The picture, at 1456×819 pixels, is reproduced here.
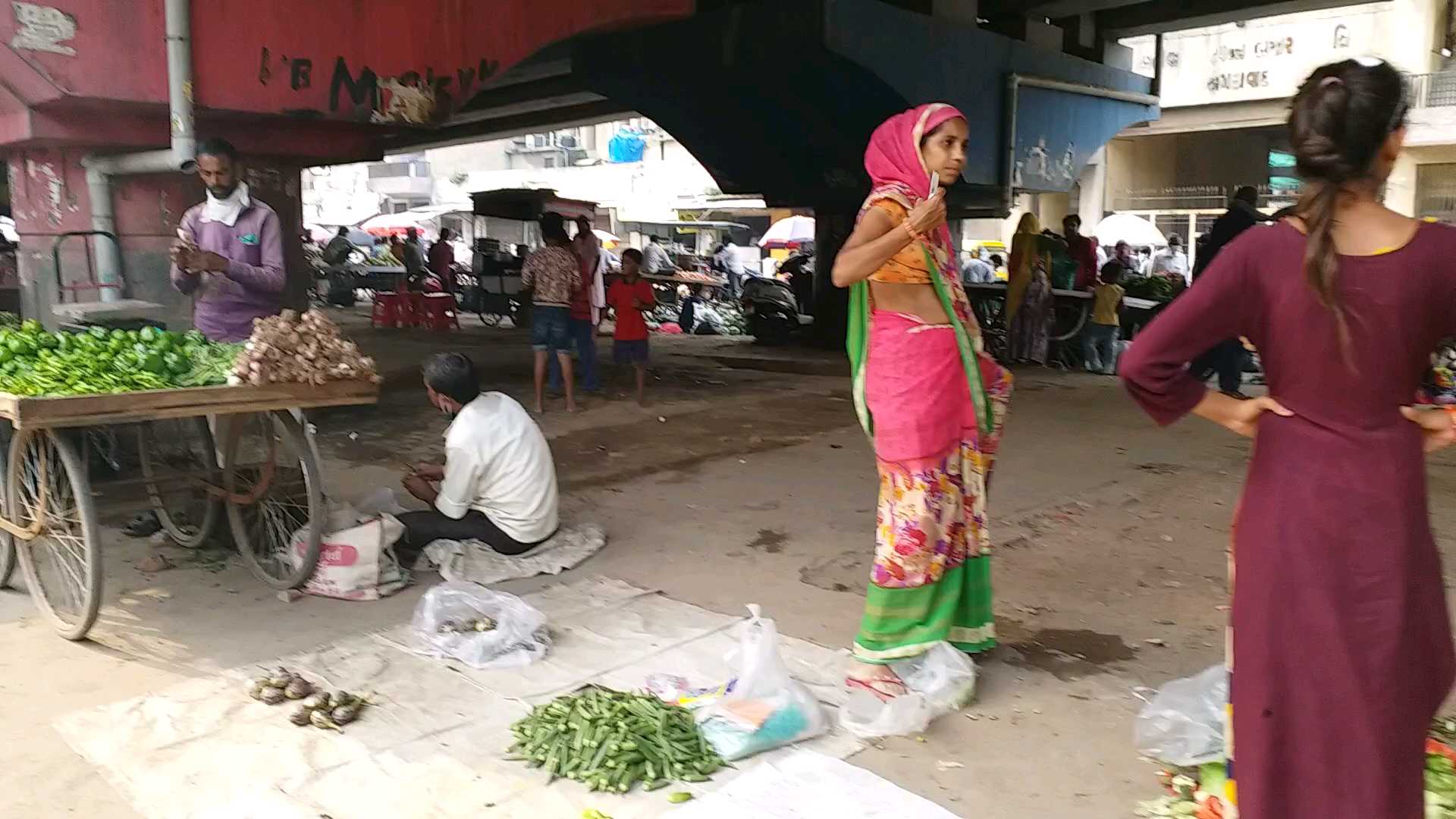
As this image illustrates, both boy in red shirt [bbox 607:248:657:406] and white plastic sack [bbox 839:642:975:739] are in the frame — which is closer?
white plastic sack [bbox 839:642:975:739]

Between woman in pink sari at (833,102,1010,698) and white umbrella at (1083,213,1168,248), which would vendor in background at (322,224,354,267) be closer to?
white umbrella at (1083,213,1168,248)

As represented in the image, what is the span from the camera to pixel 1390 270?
71.3 inches

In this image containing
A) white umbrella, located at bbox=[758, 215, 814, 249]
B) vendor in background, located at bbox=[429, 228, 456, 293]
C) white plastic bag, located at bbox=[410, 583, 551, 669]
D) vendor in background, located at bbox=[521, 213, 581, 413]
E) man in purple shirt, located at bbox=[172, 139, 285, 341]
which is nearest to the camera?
white plastic bag, located at bbox=[410, 583, 551, 669]

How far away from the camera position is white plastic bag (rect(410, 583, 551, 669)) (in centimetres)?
376

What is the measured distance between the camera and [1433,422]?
192cm

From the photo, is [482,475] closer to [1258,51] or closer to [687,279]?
[687,279]

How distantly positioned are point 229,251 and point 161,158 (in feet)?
7.03

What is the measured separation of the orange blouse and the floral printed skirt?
0.39ft

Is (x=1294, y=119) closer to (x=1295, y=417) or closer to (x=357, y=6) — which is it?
(x=1295, y=417)

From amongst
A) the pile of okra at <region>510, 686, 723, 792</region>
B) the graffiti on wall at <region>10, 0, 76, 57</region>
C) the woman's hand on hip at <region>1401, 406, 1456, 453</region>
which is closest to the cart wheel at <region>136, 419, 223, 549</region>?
the graffiti on wall at <region>10, 0, 76, 57</region>

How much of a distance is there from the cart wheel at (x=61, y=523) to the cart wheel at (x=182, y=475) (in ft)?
1.46

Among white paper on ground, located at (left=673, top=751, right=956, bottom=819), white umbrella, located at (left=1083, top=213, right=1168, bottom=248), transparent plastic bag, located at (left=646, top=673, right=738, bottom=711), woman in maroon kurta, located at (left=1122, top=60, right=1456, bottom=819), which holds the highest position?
white umbrella, located at (left=1083, top=213, right=1168, bottom=248)

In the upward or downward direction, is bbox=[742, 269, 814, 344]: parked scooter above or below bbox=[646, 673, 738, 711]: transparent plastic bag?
above

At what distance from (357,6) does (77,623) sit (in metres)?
4.75
